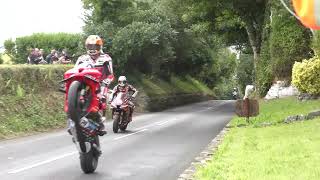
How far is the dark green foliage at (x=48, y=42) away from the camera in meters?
35.0

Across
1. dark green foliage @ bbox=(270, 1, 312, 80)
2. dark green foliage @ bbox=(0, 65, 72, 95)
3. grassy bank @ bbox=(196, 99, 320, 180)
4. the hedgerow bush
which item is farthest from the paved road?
dark green foliage @ bbox=(270, 1, 312, 80)

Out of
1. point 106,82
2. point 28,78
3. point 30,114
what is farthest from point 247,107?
point 106,82

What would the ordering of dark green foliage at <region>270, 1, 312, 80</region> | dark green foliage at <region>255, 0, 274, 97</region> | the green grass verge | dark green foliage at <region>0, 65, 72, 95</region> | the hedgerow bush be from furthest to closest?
dark green foliage at <region>255, 0, 274, 97</region>, dark green foliage at <region>270, 1, 312, 80</region>, the hedgerow bush, dark green foliage at <region>0, 65, 72, 95</region>, the green grass verge

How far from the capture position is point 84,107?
32.3 feet

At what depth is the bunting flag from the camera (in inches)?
167

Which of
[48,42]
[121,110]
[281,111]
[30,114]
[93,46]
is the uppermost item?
[48,42]

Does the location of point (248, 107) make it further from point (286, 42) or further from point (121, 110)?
point (286, 42)

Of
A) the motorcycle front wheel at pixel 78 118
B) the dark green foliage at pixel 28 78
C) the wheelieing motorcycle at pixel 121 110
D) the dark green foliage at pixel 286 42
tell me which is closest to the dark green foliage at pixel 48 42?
the dark green foliage at pixel 28 78

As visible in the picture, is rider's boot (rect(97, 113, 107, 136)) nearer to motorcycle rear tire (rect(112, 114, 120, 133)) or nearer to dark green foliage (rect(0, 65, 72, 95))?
motorcycle rear tire (rect(112, 114, 120, 133))

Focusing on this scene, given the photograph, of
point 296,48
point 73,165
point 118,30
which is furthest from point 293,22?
point 73,165

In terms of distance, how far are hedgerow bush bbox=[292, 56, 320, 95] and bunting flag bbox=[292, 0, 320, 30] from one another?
69.0 feet

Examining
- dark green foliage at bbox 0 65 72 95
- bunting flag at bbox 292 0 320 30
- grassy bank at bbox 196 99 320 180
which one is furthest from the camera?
dark green foliage at bbox 0 65 72 95

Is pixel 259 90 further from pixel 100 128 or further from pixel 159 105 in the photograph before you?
pixel 100 128

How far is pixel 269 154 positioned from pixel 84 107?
3.66 metres
